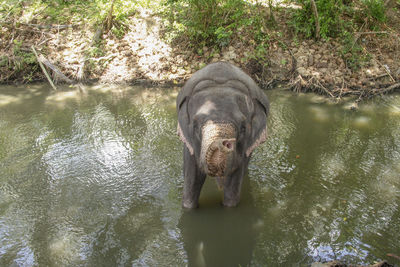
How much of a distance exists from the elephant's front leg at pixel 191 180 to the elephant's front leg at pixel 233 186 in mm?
303

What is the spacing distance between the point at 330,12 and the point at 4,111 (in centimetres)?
799

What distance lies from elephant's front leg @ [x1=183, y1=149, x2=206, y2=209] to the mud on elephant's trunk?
100cm

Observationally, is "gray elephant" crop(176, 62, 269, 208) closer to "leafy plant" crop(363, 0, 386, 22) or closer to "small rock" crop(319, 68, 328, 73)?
"small rock" crop(319, 68, 328, 73)

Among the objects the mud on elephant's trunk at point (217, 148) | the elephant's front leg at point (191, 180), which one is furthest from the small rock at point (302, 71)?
the mud on elephant's trunk at point (217, 148)

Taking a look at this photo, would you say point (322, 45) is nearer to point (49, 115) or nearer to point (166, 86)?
point (166, 86)

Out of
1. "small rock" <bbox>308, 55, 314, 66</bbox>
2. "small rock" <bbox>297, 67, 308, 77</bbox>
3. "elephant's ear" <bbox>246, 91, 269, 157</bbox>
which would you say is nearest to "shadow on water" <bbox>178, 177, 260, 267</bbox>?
"elephant's ear" <bbox>246, 91, 269, 157</bbox>

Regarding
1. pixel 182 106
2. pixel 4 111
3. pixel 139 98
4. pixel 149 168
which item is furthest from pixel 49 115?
pixel 182 106

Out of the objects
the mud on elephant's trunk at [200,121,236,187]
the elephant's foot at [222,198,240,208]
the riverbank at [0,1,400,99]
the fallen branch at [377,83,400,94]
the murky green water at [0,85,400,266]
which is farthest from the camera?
the riverbank at [0,1,400,99]

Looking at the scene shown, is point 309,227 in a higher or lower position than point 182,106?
lower

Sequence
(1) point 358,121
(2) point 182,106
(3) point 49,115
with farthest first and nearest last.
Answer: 1. (3) point 49,115
2. (1) point 358,121
3. (2) point 182,106

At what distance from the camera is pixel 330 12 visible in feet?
29.5

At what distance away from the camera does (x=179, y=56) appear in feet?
30.4

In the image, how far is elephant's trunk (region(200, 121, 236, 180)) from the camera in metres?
2.79

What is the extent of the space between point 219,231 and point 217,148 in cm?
166
